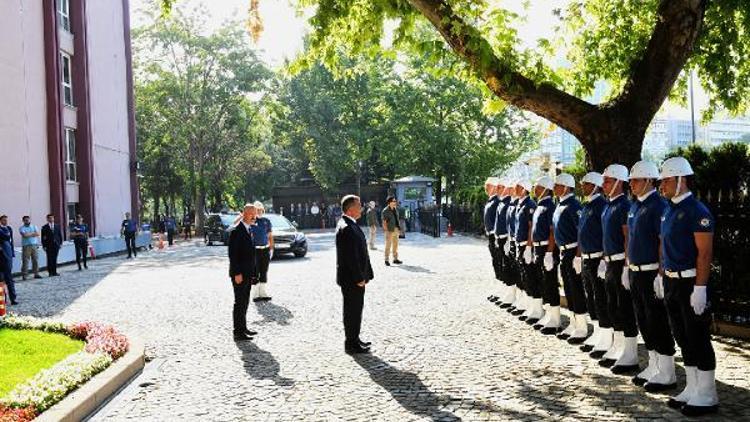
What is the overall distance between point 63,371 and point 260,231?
6721 mm

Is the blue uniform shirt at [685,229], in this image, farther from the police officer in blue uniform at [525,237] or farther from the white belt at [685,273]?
the police officer in blue uniform at [525,237]

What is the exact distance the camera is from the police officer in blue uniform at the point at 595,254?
8.09 meters

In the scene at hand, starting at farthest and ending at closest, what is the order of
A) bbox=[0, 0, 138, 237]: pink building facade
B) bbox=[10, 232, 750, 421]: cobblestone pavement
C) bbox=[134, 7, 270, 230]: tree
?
bbox=[134, 7, 270, 230]: tree < bbox=[0, 0, 138, 237]: pink building facade < bbox=[10, 232, 750, 421]: cobblestone pavement

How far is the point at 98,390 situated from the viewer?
7.00 m

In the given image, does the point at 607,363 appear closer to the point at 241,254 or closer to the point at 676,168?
the point at 676,168

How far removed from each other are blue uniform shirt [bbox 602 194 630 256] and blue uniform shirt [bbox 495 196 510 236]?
4184mm

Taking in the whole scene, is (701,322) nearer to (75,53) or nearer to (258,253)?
(258,253)

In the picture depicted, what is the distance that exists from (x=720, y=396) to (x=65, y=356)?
7106 millimetres

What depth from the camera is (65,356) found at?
871cm

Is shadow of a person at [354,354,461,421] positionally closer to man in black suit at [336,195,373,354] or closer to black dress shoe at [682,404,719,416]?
man in black suit at [336,195,373,354]

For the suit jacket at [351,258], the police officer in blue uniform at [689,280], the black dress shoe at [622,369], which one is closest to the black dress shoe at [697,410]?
the police officer in blue uniform at [689,280]

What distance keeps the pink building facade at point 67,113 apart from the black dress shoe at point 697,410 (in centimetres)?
2218

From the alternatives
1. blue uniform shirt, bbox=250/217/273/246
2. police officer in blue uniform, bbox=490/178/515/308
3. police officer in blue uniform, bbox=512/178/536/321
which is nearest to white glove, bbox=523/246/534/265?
police officer in blue uniform, bbox=512/178/536/321

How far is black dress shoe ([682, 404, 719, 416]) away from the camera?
5820 millimetres
